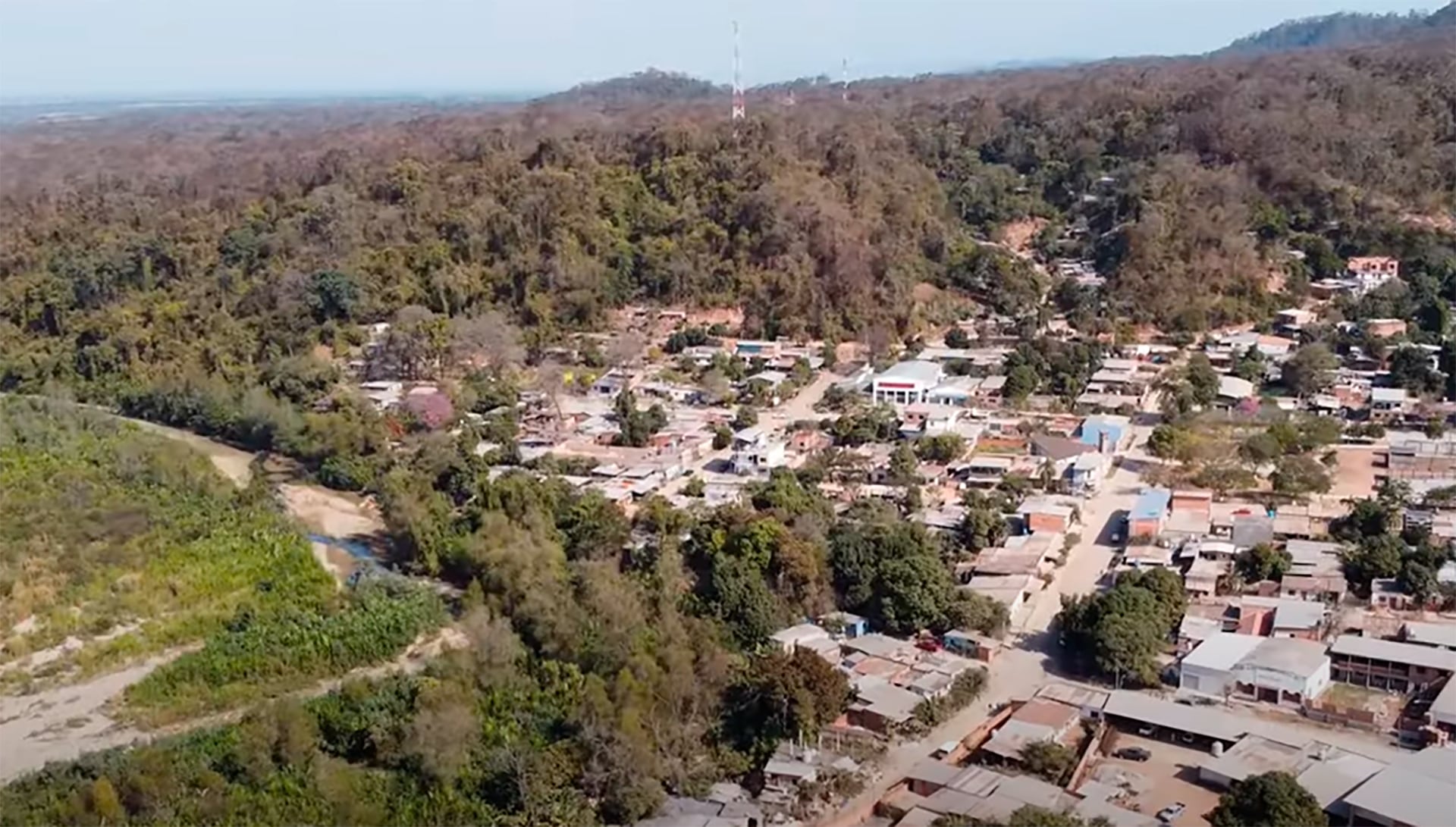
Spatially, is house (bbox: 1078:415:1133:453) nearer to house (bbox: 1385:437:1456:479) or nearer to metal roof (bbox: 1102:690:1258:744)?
house (bbox: 1385:437:1456:479)

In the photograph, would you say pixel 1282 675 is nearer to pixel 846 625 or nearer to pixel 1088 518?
pixel 846 625

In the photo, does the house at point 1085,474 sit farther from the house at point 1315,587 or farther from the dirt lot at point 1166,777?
the dirt lot at point 1166,777

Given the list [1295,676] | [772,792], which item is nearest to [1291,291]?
[1295,676]

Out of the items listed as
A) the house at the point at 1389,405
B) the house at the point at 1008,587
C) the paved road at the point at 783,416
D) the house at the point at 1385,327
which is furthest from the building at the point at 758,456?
the house at the point at 1385,327

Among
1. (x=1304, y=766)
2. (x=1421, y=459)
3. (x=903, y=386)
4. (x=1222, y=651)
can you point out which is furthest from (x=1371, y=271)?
(x=1304, y=766)

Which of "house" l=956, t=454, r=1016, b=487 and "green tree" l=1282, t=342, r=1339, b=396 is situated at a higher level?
"green tree" l=1282, t=342, r=1339, b=396

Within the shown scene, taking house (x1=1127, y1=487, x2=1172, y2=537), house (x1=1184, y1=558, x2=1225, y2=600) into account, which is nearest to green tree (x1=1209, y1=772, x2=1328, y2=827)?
house (x1=1184, y1=558, x2=1225, y2=600)

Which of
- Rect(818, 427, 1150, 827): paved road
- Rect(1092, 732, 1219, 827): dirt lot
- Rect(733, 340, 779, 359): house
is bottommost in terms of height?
Rect(818, 427, 1150, 827): paved road
